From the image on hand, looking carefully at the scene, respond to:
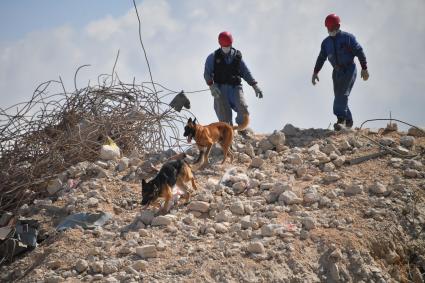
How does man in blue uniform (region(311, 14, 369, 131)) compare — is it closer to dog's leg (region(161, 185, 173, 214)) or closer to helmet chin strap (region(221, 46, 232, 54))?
helmet chin strap (region(221, 46, 232, 54))

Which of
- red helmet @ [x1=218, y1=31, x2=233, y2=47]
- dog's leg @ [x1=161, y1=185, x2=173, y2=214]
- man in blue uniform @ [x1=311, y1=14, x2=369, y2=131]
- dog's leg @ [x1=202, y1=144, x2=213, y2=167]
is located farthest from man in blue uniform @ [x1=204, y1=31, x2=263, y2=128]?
dog's leg @ [x1=161, y1=185, x2=173, y2=214]

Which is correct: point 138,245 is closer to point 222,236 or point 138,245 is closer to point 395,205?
point 222,236

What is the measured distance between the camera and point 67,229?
820 cm

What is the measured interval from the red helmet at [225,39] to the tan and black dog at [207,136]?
1523mm

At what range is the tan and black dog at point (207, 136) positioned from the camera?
9133 millimetres

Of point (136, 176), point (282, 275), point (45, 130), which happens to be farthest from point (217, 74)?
point (282, 275)

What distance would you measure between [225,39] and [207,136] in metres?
1.99

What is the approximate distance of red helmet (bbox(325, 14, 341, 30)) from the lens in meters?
10.8

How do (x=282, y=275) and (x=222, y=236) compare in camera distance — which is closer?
(x=282, y=275)

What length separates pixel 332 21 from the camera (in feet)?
35.5

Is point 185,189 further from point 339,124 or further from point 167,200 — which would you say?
point 339,124

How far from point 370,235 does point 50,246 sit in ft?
13.0

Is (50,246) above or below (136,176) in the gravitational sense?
below

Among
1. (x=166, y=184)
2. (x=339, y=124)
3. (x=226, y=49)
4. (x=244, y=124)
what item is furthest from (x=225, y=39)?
(x=166, y=184)
